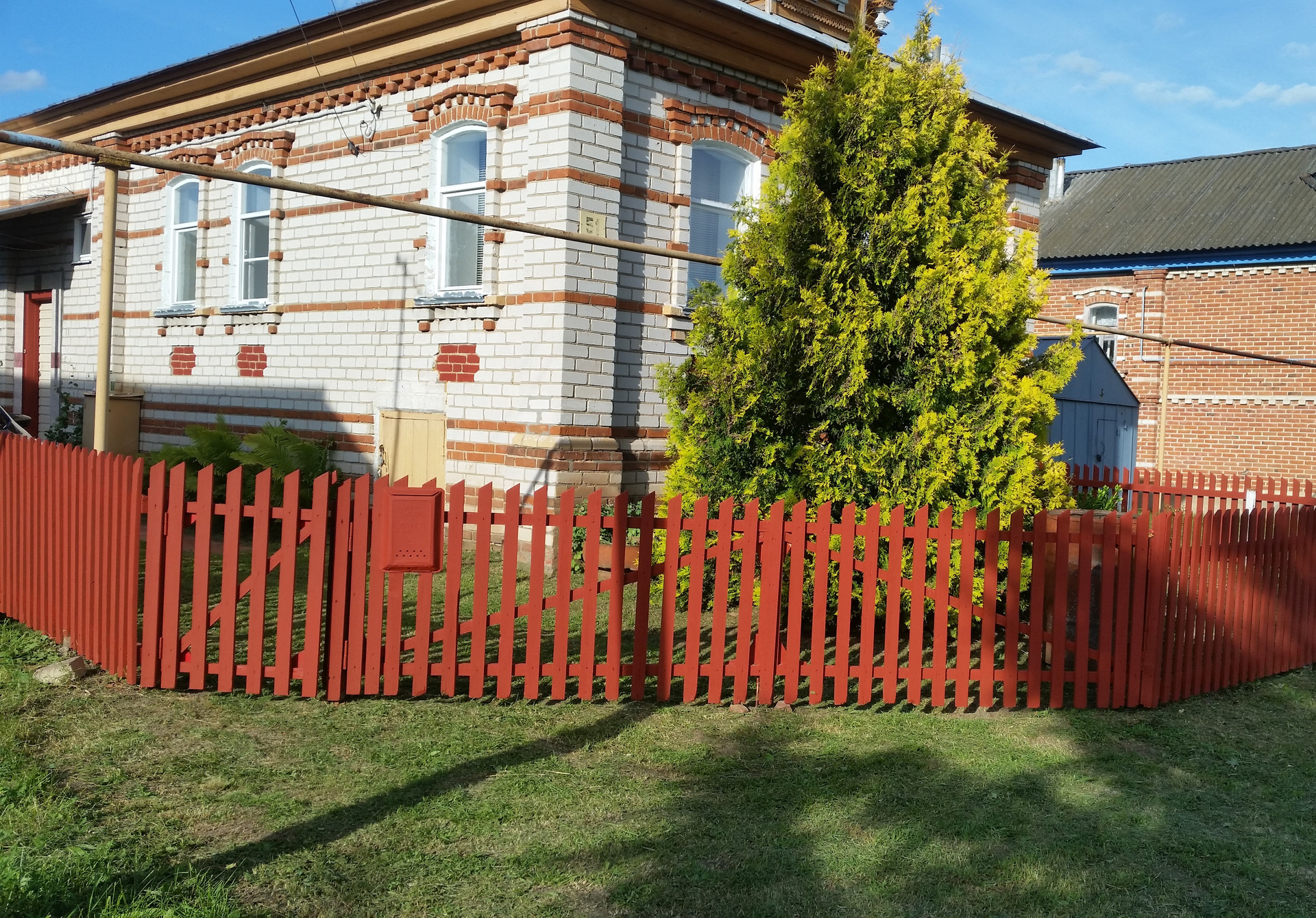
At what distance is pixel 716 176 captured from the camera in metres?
12.7

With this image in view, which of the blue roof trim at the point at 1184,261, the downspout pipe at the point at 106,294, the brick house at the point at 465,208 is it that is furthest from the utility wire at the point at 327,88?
the blue roof trim at the point at 1184,261

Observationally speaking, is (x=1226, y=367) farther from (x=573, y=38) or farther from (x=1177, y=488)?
(x=573, y=38)

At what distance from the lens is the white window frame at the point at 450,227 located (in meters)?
11.9

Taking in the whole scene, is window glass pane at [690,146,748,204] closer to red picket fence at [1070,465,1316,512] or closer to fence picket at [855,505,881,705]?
red picket fence at [1070,465,1316,512]

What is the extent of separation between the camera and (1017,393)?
24.3ft

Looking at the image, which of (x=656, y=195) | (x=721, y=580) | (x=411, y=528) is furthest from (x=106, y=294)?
(x=656, y=195)

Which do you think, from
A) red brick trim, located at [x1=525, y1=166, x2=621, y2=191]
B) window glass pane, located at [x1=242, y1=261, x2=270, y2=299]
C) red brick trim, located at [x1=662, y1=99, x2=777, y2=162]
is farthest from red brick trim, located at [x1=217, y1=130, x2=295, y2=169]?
red brick trim, located at [x1=662, y1=99, x2=777, y2=162]

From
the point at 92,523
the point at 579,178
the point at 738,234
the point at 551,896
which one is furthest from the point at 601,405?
the point at 551,896

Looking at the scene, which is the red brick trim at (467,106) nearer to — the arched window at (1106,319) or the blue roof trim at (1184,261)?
the blue roof trim at (1184,261)

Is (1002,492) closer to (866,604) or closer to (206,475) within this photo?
(866,604)

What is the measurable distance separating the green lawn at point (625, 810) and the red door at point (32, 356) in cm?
1568

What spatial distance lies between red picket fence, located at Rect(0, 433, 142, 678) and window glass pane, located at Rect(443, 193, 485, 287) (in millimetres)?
5837

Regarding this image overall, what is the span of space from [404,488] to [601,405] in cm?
553

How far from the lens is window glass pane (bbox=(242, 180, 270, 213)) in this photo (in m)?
14.9
